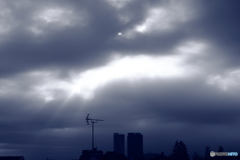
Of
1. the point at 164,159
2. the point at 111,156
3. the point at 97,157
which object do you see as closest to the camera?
the point at 97,157

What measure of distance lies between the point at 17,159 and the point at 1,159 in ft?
23.0

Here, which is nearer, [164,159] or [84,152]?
[84,152]

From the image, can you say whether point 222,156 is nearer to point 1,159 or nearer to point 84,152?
point 84,152

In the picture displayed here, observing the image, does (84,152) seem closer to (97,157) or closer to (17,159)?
(97,157)

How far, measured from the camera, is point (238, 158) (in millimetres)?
178500

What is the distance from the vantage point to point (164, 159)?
19412cm

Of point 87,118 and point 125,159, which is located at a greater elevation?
point 87,118

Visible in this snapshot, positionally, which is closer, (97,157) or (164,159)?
(97,157)

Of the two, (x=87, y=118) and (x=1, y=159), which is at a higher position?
(x=87, y=118)

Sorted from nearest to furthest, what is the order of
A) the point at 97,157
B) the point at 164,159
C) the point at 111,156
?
the point at 97,157 → the point at 111,156 → the point at 164,159

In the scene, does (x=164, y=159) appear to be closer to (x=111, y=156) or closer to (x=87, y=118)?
(x=111, y=156)

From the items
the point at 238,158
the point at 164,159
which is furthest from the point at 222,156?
the point at 164,159

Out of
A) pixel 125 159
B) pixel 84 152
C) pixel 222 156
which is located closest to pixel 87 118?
pixel 84 152

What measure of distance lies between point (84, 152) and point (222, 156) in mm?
65335
